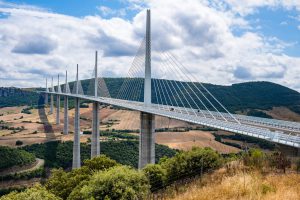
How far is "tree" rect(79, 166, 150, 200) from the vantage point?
812 inches

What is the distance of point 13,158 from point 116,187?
58788 millimetres

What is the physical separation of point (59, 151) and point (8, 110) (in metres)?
113

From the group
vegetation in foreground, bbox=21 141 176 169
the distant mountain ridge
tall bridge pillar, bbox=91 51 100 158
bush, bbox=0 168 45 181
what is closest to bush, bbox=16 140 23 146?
vegetation in foreground, bbox=21 141 176 169

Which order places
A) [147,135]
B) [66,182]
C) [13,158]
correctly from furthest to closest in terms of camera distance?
[13,158] → [147,135] → [66,182]

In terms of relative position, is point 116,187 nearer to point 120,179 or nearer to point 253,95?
point 120,179

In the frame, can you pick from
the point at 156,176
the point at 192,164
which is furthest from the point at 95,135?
the point at 192,164

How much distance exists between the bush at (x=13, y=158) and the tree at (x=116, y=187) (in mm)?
54873

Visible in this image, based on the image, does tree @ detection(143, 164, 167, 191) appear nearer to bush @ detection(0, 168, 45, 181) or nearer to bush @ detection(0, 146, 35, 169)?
bush @ detection(0, 168, 45, 181)

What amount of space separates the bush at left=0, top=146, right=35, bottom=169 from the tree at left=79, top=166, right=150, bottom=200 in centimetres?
5487

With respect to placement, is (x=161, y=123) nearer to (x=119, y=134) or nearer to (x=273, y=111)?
(x=119, y=134)

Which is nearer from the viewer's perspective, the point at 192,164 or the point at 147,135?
the point at 192,164

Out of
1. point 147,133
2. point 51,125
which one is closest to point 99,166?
point 147,133

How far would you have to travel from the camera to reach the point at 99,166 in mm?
31984

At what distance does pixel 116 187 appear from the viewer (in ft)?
68.4
